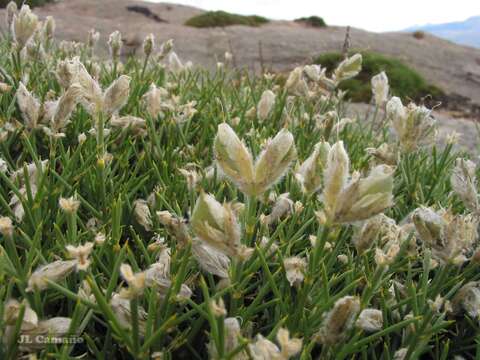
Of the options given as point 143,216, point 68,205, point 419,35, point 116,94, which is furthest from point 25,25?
point 419,35

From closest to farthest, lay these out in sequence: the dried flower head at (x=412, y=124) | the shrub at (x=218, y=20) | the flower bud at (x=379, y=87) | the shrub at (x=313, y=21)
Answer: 1. the dried flower head at (x=412, y=124)
2. the flower bud at (x=379, y=87)
3. the shrub at (x=218, y=20)
4. the shrub at (x=313, y=21)

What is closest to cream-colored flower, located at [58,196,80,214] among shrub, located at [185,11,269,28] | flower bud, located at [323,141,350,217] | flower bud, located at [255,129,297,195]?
flower bud, located at [255,129,297,195]

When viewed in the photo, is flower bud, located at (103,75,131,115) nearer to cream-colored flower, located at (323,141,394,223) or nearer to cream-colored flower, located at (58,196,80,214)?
cream-colored flower, located at (58,196,80,214)

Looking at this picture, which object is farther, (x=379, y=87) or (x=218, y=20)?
(x=218, y=20)

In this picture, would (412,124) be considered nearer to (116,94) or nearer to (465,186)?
(465,186)

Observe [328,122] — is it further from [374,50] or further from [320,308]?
[374,50]

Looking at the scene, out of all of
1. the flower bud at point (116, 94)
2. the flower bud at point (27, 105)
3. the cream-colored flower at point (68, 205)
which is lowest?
the cream-colored flower at point (68, 205)

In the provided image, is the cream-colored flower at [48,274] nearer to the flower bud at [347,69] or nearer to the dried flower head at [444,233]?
the dried flower head at [444,233]

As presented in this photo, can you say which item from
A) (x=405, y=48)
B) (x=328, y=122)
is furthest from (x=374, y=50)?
(x=328, y=122)

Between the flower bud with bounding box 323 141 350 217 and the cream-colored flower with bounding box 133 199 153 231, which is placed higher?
the flower bud with bounding box 323 141 350 217

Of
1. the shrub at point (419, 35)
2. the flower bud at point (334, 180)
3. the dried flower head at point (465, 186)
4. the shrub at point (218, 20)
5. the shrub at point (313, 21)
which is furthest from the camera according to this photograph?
the shrub at point (313, 21)

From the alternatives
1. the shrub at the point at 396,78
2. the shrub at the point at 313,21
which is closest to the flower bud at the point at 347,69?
the shrub at the point at 396,78

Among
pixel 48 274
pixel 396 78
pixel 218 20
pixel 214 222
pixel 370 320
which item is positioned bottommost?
pixel 396 78
